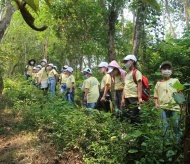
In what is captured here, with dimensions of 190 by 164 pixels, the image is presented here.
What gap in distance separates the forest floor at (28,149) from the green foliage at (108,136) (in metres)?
0.09

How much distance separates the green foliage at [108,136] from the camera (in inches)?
129

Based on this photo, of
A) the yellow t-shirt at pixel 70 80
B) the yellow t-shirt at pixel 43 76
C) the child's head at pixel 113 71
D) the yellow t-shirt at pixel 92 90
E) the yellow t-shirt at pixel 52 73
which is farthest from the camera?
the yellow t-shirt at pixel 43 76

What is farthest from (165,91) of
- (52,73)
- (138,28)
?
(52,73)

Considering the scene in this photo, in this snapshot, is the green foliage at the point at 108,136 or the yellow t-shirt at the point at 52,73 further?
the yellow t-shirt at the point at 52,73

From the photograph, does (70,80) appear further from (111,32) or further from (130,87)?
(130,87)

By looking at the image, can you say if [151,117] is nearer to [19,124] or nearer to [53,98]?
[19,124]

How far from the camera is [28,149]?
4.62 metres

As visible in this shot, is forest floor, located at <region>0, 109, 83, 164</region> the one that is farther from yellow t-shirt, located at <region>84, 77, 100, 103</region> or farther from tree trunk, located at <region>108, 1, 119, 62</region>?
tree trunk, located at <region>108, 1, 119, 62</region>

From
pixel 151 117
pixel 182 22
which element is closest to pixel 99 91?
pixel 151 117

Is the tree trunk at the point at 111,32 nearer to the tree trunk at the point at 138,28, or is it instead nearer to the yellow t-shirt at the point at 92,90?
the tree trunk at the point at 138,28

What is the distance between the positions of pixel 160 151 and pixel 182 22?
70.3 ft

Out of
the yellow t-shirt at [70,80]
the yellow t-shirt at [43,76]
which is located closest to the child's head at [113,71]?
the yellow t-shirt at [70,80]

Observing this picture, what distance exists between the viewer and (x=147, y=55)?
903cm

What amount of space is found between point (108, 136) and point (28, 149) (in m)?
1.32
